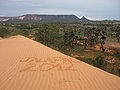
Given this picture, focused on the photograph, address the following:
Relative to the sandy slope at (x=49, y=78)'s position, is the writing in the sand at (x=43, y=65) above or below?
below

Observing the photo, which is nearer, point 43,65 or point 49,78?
point 49,78

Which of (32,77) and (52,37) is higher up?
(32,77)

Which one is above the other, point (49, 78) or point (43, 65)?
point (49, 78)

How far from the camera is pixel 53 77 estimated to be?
8.31m

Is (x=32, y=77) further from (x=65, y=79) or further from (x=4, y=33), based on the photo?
(x=4, y=33)

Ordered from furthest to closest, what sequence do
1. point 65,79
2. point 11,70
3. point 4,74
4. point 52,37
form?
point 52,37
point 11,70
point 4,74
point 65,79

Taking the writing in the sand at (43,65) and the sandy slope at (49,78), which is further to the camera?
the writing in the sand at (43,65)

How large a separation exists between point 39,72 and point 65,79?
1459 mm

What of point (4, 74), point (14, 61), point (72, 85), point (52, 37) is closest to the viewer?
point (72, 85)

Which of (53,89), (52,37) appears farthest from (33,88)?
(52,37)

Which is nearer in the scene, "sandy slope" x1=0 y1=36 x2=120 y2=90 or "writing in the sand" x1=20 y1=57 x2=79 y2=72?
"sandy slope" x1=0 y1=36 x2=120 y2=90

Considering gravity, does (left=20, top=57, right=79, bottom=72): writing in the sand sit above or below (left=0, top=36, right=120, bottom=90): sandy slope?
below

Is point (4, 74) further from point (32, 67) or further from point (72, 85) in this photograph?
point (72, 85)

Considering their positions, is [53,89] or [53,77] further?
[53,77]
